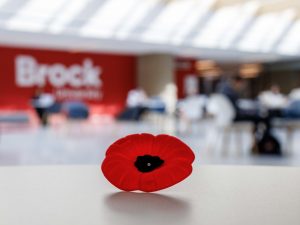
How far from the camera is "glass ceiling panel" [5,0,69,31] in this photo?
13.5 m

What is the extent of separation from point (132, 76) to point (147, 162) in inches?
801

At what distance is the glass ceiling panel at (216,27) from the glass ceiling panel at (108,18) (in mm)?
3889

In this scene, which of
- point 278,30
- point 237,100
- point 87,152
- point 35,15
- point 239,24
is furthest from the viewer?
point 278,30

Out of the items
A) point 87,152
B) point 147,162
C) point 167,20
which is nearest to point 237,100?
point 87,152

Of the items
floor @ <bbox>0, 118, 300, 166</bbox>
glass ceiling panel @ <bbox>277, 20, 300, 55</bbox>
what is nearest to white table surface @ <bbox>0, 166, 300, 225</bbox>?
floor @ <bbox>0, 118, 300, 166</bbox>

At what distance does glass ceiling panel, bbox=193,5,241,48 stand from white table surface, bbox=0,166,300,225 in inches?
669

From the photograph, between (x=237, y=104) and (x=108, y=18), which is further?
(x=108, y=18)

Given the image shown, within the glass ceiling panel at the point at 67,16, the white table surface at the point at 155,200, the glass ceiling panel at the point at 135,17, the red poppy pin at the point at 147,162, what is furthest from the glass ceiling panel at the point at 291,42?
the red poppy pin at the point at 147,162

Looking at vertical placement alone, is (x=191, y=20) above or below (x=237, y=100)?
above

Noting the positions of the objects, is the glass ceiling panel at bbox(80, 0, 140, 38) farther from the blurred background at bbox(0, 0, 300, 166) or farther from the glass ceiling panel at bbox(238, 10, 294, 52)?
the glass ceiling panel at bbox(238, 10, 294, 52)

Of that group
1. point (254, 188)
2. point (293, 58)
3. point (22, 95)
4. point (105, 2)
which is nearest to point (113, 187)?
point (254, 188)

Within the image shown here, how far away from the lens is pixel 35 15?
13.8 metres

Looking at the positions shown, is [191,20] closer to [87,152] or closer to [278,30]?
[278,30]

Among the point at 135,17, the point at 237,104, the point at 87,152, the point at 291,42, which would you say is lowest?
the point at 87,152
